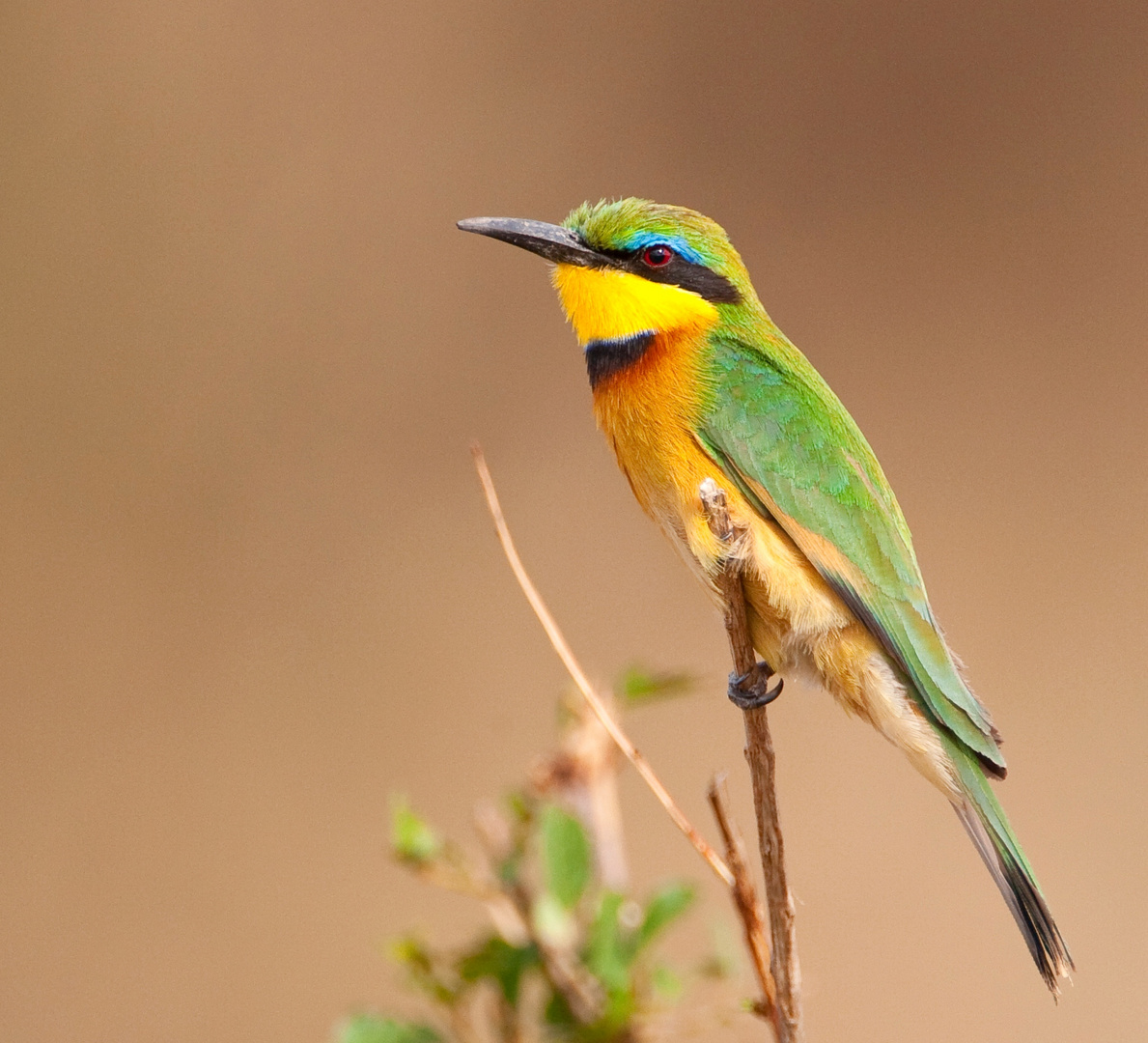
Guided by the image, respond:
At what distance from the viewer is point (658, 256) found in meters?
1.34

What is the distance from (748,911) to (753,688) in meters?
0.50

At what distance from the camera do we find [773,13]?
2434 mm

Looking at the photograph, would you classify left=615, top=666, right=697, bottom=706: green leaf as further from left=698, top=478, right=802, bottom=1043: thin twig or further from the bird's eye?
the bird's eye

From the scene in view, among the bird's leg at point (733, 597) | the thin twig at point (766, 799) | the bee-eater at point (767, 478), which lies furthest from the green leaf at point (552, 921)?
the bee-eater at point (767, 478)

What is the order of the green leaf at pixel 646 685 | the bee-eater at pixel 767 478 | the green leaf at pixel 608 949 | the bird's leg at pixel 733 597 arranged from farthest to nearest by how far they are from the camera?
the bee-eater at pixel 767 478
the bird's leg at pixel 733 597
the green leaf at pixel 646 685
the green leaf at pixel 608 949

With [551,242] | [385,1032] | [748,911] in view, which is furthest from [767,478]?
[385,1032]

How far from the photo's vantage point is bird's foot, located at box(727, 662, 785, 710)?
1067 millimetres

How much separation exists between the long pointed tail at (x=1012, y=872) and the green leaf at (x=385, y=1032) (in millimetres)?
548

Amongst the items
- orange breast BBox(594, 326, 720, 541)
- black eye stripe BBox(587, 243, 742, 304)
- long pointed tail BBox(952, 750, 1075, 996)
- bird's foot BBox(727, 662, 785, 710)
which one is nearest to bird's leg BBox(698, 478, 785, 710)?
bird's foot BBox(727, 662, 785, 710)

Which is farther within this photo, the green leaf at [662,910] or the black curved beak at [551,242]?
the black curved beak at [551,242]

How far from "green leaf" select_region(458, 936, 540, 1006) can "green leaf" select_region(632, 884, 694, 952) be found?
0.06 metres

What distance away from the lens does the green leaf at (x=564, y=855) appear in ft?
2.14

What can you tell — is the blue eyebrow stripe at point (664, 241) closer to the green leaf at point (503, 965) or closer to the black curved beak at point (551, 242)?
the black curved beak at point (551, 242)

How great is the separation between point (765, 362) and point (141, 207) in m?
1.64
